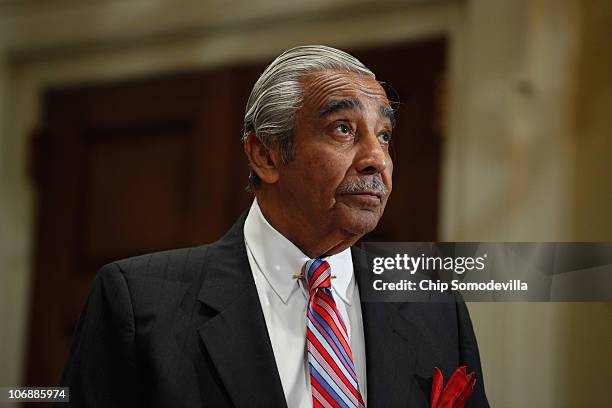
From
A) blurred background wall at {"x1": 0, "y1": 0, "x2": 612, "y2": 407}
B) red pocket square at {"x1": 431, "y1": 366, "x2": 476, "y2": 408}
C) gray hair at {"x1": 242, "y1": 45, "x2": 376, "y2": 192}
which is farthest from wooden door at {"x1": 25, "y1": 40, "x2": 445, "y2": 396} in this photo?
red pocket square at {"x1": 431, "y1": 366, "x2": 476, "y2": 408}

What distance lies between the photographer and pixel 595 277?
45.8 inches

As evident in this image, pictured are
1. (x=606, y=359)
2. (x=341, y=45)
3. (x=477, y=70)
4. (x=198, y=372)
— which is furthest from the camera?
(x=341, y=45)

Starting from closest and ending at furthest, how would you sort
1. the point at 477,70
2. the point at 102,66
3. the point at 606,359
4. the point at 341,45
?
the point at 606,359, the point at 477,70, the point at 341,45, the point at 102,66

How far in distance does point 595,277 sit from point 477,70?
569 millimetres

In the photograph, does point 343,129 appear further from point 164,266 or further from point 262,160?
point 164,266

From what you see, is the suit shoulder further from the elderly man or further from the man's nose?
the man's nose

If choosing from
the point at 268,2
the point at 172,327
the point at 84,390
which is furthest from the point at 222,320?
the point at 268,2

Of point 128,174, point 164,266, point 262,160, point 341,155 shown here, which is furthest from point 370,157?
point 128,174

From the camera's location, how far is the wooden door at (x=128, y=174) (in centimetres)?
188

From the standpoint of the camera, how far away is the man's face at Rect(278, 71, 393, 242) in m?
0.99

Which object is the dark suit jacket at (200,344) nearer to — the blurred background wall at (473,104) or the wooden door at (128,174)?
the blurred background wall at (473,104)

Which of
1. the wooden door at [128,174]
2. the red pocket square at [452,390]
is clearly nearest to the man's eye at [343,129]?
the red pocket square at [452,390]

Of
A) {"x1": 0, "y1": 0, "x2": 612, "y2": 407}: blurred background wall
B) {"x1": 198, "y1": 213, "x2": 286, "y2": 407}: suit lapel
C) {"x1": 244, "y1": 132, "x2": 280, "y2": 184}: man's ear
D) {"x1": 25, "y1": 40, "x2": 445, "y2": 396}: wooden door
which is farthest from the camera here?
{"x1": 25, "y1": 40, "x2": 445, "y2": 396}: wooden door

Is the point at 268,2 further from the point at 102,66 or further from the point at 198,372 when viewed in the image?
the point at 198,372
